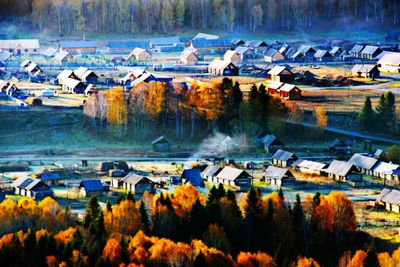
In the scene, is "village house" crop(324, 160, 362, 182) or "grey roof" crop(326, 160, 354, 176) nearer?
"village house" crop(324, 160, 362, 182)

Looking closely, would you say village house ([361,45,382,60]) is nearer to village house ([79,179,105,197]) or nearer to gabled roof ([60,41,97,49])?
gabled roof ([60,41,97,49])

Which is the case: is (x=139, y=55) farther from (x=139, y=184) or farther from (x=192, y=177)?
(x=139, y=184)

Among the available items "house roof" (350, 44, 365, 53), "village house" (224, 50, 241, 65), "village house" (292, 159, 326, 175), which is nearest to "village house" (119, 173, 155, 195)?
"village house" (292, 159, 326, 175)

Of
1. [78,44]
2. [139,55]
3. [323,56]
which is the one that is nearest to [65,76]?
Answer: [139,55]

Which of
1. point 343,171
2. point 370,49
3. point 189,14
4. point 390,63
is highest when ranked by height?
point 189,14

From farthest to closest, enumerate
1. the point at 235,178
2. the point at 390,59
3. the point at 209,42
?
1. the point at 209,42
2. the point at 390,59
3. the point at 235,178

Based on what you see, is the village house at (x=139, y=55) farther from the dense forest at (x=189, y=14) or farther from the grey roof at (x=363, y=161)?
the grey roof at (x=363, y=161)
